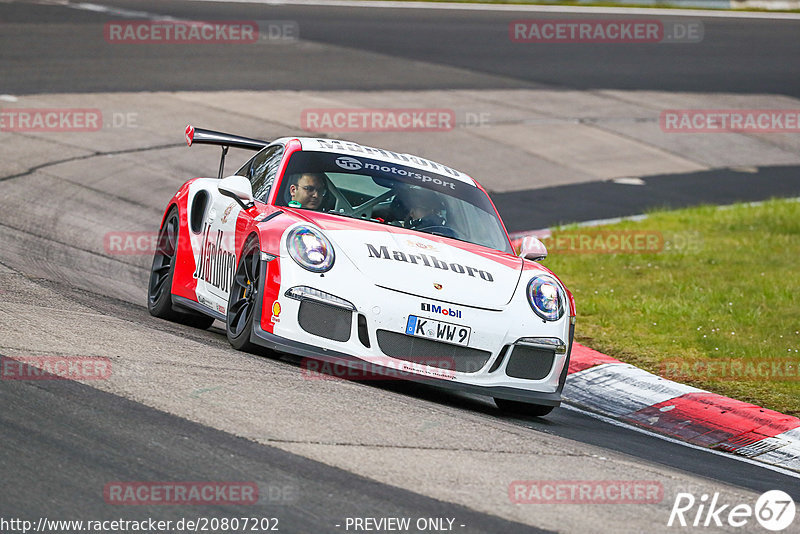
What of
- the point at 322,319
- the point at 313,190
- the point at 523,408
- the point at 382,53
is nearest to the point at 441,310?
the point at 322,319

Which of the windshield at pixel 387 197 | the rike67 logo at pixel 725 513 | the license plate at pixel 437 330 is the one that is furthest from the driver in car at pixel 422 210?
the rike67 logo at pixel 725 513

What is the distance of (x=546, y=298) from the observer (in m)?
7.15

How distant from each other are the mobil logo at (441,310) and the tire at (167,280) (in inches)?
102

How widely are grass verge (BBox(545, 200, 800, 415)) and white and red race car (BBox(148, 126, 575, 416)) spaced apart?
190cm

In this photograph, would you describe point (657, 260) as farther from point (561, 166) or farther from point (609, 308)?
point (561, 166)

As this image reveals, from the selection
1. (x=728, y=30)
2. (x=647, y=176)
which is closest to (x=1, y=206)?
(x=647, y=176)

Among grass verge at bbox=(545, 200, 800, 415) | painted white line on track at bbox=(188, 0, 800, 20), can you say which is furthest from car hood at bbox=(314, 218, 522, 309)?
painted white line on track at bbox=(188, 0, 800, 20)

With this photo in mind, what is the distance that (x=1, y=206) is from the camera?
12008 millimetres

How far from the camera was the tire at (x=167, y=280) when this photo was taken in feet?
28.9

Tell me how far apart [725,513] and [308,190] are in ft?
12.2

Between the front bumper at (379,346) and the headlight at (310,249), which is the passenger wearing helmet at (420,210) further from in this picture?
the front bumper at (379,346)

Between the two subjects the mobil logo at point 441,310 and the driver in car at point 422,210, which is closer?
the mobil logo at point 441,310

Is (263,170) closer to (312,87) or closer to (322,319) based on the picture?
(322,319)

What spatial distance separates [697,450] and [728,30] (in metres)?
27.7
